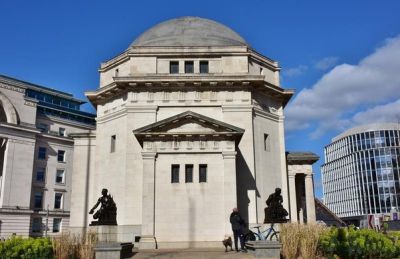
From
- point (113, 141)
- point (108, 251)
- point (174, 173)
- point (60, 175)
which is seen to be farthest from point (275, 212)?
point (60, 175)

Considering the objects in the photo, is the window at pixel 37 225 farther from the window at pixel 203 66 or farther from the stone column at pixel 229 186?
the stone column at pixel 229 186

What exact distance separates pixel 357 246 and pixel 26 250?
15.2 m

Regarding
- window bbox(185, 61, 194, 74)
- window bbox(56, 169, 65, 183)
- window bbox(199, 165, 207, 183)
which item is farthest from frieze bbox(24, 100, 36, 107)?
window bbox(199, 165, 207, 183)

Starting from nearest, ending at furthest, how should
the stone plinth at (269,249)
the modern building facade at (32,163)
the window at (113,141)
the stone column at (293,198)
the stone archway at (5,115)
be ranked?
the stone plinth at (269,249) < the window at (113,141) < the stone column at (293,198) < the modern building facade at (32,163) < the stone archway at (5,115)

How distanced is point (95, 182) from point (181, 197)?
39.1ft

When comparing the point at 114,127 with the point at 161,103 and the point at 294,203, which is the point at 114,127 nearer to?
the point at 161,103

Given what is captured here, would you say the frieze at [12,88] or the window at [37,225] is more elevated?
the frieze at [12,88]

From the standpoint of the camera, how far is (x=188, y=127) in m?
29.8

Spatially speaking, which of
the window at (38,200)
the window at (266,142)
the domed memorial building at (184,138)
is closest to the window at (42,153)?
the window at (38,200)

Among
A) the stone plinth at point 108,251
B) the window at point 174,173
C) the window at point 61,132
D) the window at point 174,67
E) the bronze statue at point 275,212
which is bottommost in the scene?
the stone plinth at point 108,251

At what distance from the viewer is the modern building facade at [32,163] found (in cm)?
6594

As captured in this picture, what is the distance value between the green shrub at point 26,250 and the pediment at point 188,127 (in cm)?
1148

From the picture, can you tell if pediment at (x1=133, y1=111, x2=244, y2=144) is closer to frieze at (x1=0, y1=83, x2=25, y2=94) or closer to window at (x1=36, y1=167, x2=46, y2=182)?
frieze at (x1=0, y1=83, x2=25, y2=94)

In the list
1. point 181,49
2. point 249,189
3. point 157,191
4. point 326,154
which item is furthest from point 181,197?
point 326,154
